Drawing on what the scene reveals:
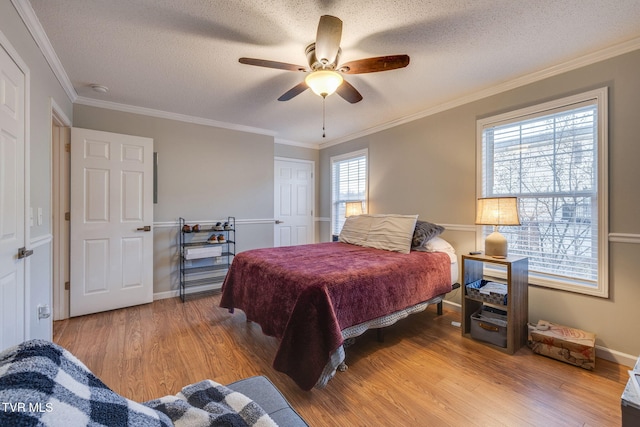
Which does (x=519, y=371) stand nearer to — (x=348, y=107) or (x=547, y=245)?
(x=547, y=245)

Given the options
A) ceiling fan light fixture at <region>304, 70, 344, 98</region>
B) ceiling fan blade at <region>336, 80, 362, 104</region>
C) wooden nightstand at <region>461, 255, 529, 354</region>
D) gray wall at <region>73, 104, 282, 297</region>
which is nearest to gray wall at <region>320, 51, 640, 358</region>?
wooden nightstand at <region>461, 255, 529, 354</region>

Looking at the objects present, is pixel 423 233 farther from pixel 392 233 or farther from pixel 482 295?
pixel 482 295

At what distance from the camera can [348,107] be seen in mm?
3383

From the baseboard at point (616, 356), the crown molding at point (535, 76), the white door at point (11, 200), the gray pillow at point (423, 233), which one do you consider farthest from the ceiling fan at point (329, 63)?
the baseboard at point (616, 356)

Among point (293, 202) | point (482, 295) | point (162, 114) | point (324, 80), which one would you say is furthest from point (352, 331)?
point (162, 114)

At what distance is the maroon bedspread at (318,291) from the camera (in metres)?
1.77

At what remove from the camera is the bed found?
69.4 inches

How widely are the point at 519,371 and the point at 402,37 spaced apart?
2589mm

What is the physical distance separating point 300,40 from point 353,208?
2.70 meters

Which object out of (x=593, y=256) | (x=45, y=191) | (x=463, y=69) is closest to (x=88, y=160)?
(x=45, y=191)

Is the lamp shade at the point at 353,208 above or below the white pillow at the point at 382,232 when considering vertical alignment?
above

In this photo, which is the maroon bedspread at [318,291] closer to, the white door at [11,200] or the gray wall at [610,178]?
the gray wall at [610,178]

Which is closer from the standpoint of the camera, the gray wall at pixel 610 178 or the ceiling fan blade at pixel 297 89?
the gray wall at pixel 610 178

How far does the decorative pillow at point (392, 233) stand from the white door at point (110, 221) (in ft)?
8.91
